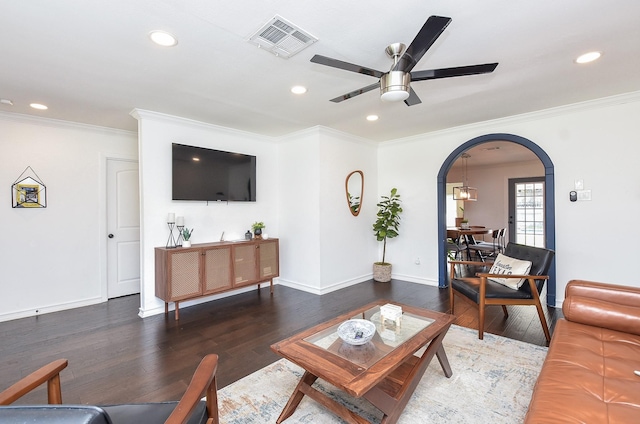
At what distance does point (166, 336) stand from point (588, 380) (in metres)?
3.29

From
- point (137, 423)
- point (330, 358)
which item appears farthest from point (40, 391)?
point (330, 358)

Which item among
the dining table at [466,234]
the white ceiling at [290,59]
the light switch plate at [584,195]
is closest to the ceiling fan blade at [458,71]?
the white ceiling at [290,59]

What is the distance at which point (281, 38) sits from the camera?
7.04 feet

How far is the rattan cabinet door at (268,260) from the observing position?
177 inches

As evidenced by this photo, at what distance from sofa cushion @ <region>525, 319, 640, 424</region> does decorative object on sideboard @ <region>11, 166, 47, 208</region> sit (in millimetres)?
5127

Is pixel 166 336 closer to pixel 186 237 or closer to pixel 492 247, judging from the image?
pixel 186 237

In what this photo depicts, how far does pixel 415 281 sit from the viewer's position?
514cm

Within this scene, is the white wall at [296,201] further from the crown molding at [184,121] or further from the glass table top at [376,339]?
the glass table top at [376,339]

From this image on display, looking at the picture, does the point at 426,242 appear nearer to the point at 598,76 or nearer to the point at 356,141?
the point at 356,141

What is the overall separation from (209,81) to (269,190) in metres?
2.40

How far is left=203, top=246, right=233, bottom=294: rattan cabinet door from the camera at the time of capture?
386cm

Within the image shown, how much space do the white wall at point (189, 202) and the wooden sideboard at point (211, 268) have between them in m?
0.20

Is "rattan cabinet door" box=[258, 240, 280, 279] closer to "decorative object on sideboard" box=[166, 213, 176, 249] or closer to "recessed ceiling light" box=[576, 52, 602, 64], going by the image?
"decorative object on sideboard" box=[166, 213, 176, 249]

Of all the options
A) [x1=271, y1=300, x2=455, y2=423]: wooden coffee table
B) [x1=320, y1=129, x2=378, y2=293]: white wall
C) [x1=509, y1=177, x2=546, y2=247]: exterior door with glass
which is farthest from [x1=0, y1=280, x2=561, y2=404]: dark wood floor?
[x1=509, y1=177, x2=546, y2=247]: exterior door with glass
